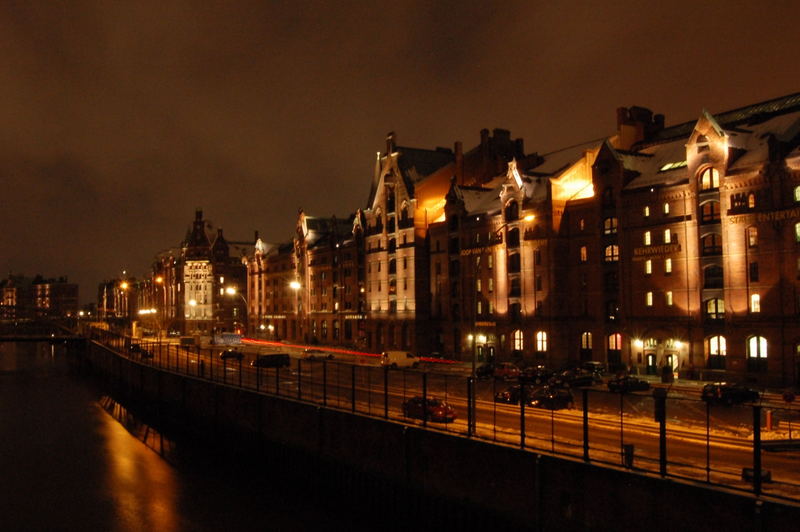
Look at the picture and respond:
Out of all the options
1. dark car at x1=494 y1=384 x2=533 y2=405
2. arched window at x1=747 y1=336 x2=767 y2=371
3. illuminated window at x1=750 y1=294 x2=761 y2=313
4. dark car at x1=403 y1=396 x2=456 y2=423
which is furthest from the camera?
illuminated window at x1=750 y1=294 x2=761 y2=313


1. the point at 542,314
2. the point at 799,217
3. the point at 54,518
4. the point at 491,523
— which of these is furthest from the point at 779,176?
the point at 54,518

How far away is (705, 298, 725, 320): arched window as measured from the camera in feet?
198

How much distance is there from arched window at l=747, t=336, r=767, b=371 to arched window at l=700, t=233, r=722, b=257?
24.6 feet

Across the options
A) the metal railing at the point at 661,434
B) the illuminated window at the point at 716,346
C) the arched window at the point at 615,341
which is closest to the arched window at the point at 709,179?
the illuminated window at the point at 716,346

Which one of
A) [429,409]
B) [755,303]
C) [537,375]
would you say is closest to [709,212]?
[755,303]

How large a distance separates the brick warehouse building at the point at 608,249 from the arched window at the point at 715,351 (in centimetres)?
11

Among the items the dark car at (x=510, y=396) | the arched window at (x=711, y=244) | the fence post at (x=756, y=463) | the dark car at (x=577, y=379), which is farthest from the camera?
the arched window at (x=711, y=244)

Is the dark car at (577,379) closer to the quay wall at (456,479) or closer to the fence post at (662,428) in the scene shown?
the quay wall at (456,479)

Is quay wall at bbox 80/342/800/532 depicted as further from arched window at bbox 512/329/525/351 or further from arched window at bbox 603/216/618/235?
arched window at bbox 603/216/618/235

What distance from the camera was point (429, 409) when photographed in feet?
114

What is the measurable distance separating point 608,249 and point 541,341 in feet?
39.6

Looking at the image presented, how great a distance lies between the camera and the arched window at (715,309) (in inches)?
2381

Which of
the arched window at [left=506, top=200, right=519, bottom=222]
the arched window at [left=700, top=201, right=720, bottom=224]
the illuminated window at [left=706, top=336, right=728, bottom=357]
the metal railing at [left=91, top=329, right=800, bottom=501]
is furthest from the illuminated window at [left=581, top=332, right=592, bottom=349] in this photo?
the metal railing at [left=91, top=329, right=800, bottom=501]

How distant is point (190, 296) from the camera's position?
7470 inches
